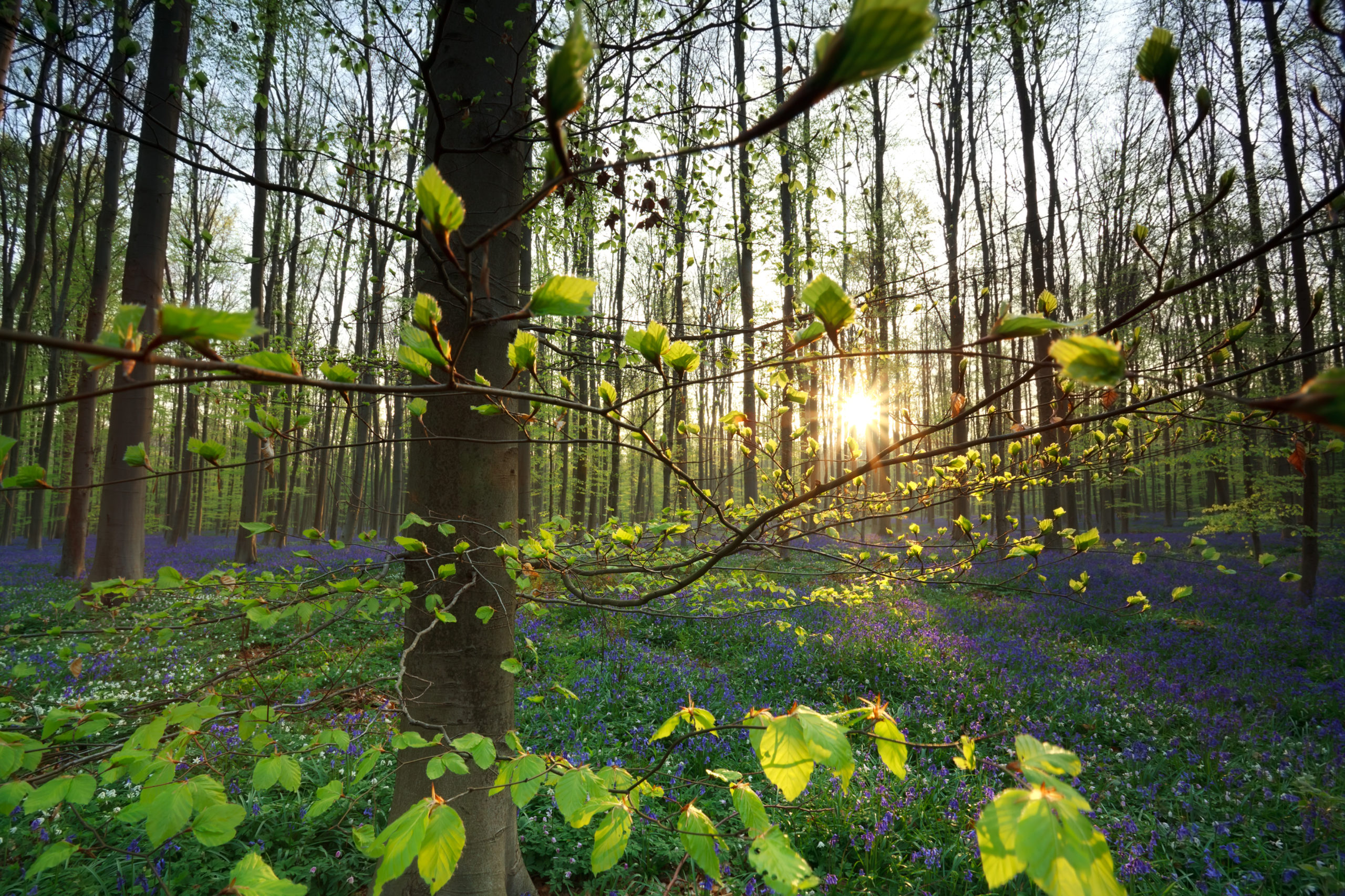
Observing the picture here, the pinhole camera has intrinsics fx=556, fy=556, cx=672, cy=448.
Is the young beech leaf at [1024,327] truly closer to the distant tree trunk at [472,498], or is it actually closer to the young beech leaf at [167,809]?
the distant tree trunk at [472,498]

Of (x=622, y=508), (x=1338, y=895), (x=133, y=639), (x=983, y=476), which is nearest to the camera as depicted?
(x=133, y=639)

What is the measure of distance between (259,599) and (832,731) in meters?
1.76

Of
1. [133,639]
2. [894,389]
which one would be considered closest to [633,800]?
[894,389]

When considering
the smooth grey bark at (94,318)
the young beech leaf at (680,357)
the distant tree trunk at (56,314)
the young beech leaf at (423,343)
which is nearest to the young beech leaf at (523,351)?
the young beech leaf at (423,343)

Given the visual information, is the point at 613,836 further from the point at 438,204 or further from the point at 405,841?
the point at 438,204

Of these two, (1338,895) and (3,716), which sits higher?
(3,716)

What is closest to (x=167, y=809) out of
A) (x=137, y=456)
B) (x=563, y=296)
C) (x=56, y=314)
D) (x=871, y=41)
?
(x=137, y=456)

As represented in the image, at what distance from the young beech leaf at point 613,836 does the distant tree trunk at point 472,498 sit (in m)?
1.05

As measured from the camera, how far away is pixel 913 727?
5.04 m

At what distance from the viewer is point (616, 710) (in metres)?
5.35

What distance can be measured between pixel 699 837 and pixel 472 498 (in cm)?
138

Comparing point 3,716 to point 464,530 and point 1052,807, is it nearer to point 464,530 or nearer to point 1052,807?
point 464,530

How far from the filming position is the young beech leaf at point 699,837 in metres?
1.17

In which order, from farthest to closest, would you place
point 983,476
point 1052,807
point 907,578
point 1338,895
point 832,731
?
1. point 1338,895
2. point 983,476
3. point 907,578
4. point 832,731
5. point 1052,807
